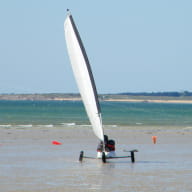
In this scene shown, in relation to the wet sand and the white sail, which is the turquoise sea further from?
the white sail

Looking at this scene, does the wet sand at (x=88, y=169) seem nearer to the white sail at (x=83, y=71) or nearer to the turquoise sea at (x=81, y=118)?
the white sail at (x=83, y=71)

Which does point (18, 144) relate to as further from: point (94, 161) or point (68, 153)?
point (94, 161)

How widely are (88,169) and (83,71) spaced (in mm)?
3911

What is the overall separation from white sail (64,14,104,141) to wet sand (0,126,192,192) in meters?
1.61

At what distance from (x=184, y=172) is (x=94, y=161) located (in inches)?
174

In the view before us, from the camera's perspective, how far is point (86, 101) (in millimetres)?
27672

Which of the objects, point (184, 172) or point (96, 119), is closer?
point (184, 172)

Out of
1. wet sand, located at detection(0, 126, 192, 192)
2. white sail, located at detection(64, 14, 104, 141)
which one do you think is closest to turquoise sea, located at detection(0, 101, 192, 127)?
wet sand, located at detection(0, 126, 192, 192)

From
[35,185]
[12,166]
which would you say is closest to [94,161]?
[12,166]

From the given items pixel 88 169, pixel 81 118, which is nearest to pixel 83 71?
pixel 88 169

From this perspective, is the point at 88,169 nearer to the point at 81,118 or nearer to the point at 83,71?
the point at 83,71

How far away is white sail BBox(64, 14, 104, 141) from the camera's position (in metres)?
27.0

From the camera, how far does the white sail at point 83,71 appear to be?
27.0 meters

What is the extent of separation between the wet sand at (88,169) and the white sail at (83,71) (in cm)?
161
